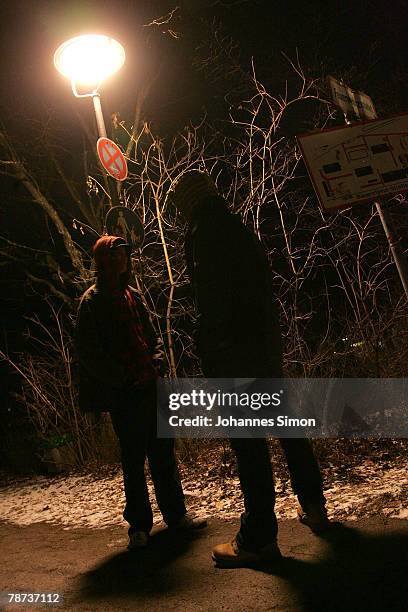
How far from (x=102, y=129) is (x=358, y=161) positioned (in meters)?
2.85

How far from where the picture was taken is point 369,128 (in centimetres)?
381

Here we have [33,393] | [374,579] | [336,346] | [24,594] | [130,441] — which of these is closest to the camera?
[374,579]

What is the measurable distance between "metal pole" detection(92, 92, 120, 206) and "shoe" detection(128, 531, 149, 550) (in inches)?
137

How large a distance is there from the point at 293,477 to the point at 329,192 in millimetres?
1848

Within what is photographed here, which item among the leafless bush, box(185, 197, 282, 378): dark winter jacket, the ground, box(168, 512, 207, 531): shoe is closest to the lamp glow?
the leafless bush

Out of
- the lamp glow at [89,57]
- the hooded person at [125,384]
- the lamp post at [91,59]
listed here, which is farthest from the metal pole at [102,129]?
the hooded person at [125,384]

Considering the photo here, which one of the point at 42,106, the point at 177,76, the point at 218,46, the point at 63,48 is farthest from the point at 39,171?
the point at 63,48

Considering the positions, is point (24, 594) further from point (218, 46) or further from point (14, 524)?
point (218, 46)

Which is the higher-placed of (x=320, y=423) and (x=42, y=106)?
(x=42, y=106)

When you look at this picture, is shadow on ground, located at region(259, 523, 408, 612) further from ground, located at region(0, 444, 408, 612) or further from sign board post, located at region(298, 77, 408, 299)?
sign board post, located at region(298, 77, 408, 299)

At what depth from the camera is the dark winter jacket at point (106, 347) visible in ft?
11.9

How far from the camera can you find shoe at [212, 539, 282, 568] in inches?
115

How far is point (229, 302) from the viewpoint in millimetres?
3014

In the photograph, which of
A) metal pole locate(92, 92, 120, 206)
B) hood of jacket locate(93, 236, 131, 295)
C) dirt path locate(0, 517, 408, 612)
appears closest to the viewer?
dirt path locate(0, 517, 408, 612)
